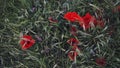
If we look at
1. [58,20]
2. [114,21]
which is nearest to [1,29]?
[58,20]

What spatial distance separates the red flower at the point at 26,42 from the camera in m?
2.96

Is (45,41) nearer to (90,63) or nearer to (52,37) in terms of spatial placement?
(52,37)

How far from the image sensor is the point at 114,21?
2.96 meters

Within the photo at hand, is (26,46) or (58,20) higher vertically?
(58,20)

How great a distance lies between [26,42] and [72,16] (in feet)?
1.52

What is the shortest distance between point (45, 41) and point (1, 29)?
1.49 feet

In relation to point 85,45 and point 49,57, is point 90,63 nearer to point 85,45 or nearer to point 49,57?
point 85,45

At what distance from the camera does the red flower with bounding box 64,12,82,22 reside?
2.88 metres

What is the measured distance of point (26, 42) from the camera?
298 cm

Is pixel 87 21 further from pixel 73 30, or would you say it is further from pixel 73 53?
pixel 73 53

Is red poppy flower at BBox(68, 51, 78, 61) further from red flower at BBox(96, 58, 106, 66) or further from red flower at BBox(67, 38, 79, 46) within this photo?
red flower at BBox(96, 58, 106, 66)

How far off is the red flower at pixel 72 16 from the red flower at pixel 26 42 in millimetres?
361

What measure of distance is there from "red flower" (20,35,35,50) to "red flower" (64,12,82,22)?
0.36 meters

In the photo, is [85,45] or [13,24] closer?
[85,45]
